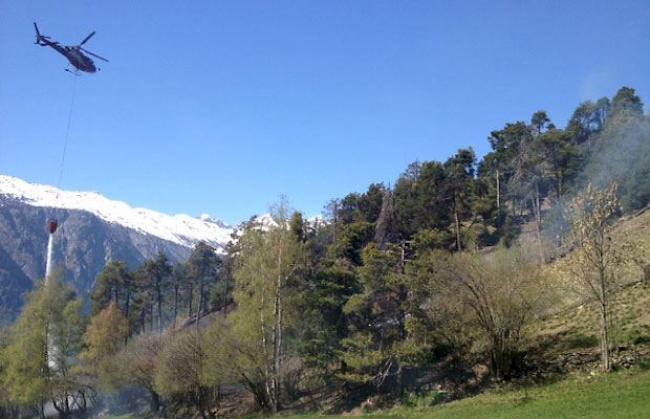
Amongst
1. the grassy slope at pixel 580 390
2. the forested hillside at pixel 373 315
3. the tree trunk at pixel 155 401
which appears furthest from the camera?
the tree trunk at pixel 155 401

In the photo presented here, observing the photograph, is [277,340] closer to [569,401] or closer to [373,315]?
[373,315]

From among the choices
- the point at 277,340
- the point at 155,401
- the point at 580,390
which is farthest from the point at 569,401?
the point at 155,401

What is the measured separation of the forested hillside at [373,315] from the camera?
93.0 feet

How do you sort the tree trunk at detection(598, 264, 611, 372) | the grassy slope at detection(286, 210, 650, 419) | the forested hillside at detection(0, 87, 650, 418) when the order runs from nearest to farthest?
the grassy slope at detection(286, 210, 650, 419)
the tree trunk at detection(598, 264, 611, 372)
the forested hillside at detection(0, 87, 650, 418)

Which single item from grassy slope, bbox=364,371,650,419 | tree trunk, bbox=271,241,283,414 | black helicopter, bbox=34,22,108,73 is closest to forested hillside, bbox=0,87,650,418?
tree trunk, bbox=271,241,283,414

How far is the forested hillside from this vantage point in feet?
93.0

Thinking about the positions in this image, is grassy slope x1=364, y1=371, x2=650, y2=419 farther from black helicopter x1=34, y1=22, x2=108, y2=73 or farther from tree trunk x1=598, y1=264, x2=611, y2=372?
black helicopter x1=34, y1=22, x2=108, y2=73

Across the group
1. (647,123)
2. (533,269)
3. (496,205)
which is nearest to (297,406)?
(533,269)

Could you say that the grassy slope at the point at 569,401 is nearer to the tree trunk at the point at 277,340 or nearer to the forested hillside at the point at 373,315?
the forested hillside at the point at 373,315

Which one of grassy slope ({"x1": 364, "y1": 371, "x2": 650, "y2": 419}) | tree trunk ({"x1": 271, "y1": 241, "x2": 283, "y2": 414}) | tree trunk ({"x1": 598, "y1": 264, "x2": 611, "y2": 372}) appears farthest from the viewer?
tree trunk ({"x1": 271, "y1": 241, "x2": 283, "y2": 414})

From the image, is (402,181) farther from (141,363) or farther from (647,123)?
(141,363)

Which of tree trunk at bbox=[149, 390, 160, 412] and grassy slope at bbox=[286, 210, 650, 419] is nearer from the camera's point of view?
grassy slope at bbox=[286, 210, 650, 419]

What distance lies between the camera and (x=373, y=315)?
34062mm

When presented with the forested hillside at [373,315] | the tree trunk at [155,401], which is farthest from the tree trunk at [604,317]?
the tree trunk at [155,401]
